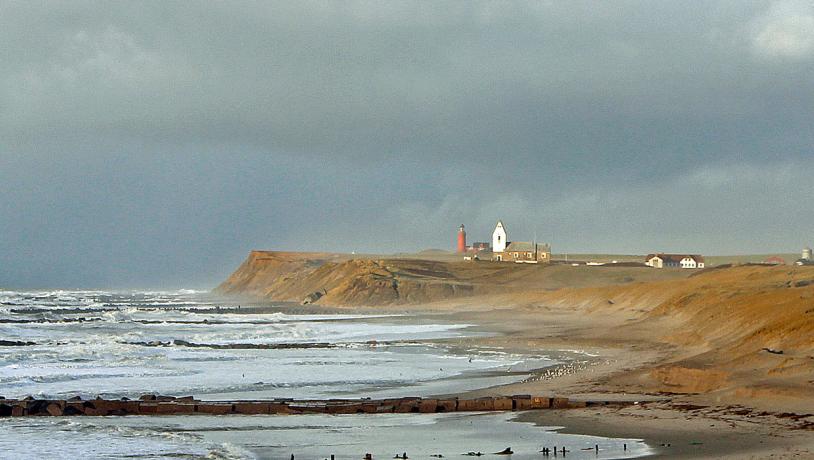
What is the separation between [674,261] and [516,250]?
22.2m

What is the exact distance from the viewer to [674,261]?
502 feet

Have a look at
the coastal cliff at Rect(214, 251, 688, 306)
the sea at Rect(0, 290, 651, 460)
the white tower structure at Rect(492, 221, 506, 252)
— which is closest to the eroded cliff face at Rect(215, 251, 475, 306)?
the coastal cliff at Rect(214, 251, 688, 306)

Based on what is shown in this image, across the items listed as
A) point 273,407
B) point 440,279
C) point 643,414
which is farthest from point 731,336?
point 440,279

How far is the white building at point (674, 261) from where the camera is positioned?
482 feet

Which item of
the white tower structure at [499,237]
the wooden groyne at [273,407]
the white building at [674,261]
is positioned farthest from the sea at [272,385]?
the white tower structure at [499,237]

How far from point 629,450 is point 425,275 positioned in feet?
355

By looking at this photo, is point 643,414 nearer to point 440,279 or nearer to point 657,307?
point 657,307

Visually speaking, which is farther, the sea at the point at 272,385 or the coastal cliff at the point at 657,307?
the coastal cliff at the point at 657,307

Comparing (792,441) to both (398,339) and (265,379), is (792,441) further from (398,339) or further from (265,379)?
(398,339)

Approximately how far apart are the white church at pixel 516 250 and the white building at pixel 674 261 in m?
14.3

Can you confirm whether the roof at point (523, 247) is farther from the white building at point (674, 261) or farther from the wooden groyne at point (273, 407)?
the wooden groyne at point (273, 407)

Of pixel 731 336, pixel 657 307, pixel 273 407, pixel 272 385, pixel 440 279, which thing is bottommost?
pixel 273 407

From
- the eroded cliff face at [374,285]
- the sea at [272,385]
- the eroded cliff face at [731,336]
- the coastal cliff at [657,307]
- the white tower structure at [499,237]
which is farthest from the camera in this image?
the white tower structure at [499,237]

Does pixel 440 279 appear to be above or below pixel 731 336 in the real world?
above
